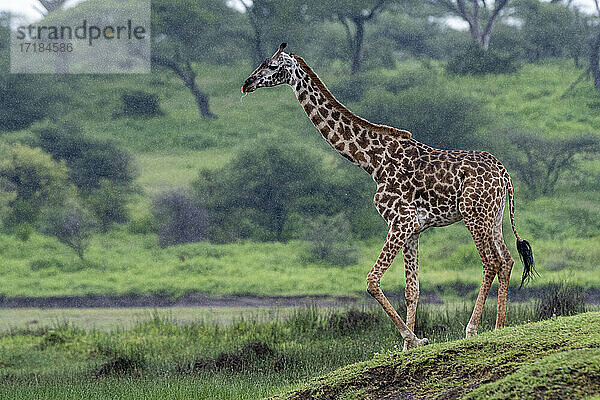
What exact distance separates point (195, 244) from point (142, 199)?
309 cm

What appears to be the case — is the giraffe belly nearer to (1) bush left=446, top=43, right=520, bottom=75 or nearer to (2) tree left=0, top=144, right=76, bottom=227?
(2) tree left=0, top=144, right=76, bottom=227

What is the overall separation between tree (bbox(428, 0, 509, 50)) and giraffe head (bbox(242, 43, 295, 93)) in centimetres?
3084

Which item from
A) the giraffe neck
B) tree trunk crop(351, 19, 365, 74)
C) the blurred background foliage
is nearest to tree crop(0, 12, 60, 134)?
the blurred background foliage

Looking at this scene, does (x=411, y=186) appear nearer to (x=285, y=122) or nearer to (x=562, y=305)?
(x=562, y=305)

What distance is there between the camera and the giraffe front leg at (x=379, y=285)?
7.61m

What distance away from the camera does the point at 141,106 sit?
3594 centimetres

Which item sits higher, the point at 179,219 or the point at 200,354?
the point at 179,219

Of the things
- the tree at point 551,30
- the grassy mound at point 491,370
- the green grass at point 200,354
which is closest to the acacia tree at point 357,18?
the tree at point 551,30

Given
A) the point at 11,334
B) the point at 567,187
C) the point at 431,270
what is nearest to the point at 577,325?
the point at 11,334

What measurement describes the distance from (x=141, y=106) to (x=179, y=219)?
6.86 metres

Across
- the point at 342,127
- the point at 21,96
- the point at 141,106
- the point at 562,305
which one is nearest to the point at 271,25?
the point at 141,106

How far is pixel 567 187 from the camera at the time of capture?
31.5 meters

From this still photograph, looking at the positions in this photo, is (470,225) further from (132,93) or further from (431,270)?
(132,93)

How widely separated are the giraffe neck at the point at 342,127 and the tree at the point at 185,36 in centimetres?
2781
